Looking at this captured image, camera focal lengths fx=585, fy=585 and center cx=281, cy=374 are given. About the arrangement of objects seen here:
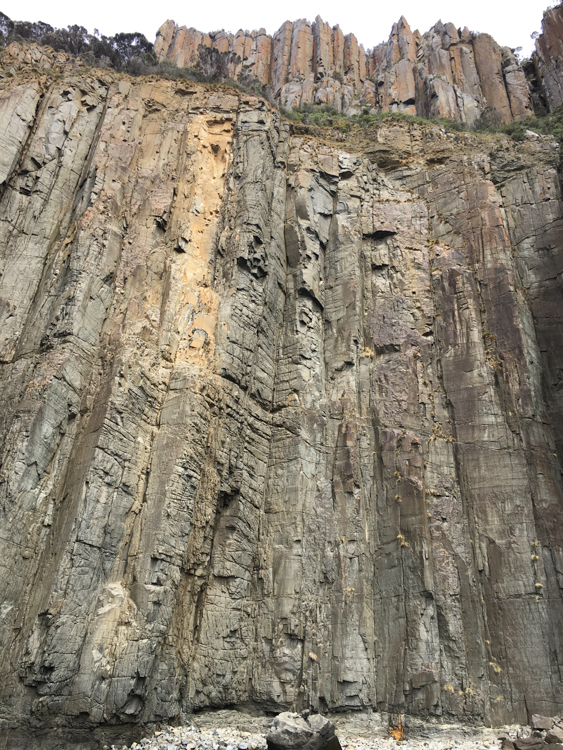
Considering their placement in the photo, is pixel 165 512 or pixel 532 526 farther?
pixel 532 526

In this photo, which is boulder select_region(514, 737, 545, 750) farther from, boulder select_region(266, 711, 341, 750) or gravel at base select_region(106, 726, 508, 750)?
boulder select_region(266, 711, 341, 750)

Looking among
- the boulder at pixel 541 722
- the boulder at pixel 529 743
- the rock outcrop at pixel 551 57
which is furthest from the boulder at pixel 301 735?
the rock outcrop at pixel 551 57

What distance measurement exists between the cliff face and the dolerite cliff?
474 inches

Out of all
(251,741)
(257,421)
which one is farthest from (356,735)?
(257,421)

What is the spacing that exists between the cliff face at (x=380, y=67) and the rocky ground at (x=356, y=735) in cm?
2713

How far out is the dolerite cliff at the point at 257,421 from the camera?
11719 millimetres

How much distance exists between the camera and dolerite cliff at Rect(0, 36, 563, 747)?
11719mm

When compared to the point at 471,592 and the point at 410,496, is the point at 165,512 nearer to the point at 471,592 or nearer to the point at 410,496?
the point at 410,496

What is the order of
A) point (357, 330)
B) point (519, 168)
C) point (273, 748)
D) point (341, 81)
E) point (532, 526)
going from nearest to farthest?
point (273, 748) < point (532, 526) < point (357, 330) < point (519, 168) < point (341, 81)

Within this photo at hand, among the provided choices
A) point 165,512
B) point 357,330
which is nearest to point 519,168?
point 357,330

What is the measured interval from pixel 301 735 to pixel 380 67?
121 ft

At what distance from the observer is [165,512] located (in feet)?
40.5

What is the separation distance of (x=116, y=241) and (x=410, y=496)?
10.2 metres

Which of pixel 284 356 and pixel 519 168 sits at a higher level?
pixel 519 168
